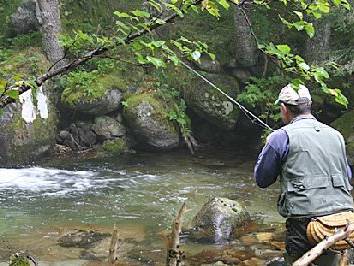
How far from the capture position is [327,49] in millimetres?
12070

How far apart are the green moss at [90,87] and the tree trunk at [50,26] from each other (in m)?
1.06

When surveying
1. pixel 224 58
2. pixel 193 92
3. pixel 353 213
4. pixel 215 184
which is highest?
pixel 224 58

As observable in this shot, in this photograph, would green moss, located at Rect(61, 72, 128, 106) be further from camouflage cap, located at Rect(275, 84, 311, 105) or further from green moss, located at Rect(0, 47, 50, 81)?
camouflage cap, located at Rect(275, 84, 311, 105)

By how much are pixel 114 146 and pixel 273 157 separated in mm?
9485

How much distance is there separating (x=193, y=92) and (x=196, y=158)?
1.86 m

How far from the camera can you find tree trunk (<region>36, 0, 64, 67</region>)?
13.2 metres

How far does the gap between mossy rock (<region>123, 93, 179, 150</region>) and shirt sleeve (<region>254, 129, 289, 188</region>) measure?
915cm

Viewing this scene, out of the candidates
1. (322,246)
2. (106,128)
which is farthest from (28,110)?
(322,246)

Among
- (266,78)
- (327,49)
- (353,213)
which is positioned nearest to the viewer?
(353,213)

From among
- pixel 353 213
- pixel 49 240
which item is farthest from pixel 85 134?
pixel 353 213

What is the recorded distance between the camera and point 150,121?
12.6m

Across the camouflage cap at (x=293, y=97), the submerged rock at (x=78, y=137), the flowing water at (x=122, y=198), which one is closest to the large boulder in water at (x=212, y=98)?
the flowing water at (x=122, y=198)

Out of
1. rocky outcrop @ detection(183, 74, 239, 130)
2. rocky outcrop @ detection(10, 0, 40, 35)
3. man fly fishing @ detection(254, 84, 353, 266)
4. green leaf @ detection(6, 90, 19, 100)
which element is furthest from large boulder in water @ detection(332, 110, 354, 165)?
green leaf @ detection(6, 90, 19, 100)

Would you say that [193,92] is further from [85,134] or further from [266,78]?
[85,134]
